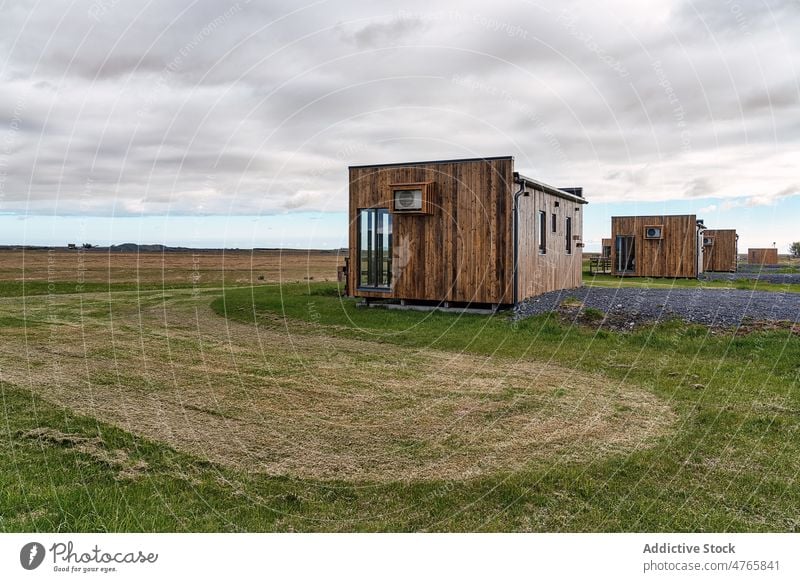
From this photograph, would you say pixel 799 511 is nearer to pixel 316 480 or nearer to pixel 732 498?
pixel 732 498

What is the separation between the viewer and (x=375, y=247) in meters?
18.4

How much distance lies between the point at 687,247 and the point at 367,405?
30.3 m

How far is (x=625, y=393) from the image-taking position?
812cm

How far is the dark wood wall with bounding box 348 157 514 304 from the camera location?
1644 centimetres

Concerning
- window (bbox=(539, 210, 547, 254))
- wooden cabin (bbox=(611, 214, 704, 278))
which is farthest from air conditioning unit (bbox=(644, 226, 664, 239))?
window (bbox=(539, 210, 547, 254))

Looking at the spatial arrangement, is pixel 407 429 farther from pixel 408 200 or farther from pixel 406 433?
pixel 408 200

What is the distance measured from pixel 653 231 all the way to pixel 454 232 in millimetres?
20734

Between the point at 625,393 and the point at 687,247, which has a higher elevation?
the point at 687,247

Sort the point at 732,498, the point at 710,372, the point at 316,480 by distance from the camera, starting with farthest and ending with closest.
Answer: the point at 710,372 < the point at 316,480 < the point at 732,498

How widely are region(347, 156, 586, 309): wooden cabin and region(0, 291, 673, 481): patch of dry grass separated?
17.1ft

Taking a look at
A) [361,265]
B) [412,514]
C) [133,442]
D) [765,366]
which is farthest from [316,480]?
[361,265]

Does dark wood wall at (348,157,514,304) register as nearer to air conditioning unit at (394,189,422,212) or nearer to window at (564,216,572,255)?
air conditioning unit at (394,189,422,212)

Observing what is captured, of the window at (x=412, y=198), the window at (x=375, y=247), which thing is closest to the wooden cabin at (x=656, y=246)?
the window at (x=375, y=247)

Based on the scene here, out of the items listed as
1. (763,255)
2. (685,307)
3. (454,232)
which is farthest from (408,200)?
(763,255)
